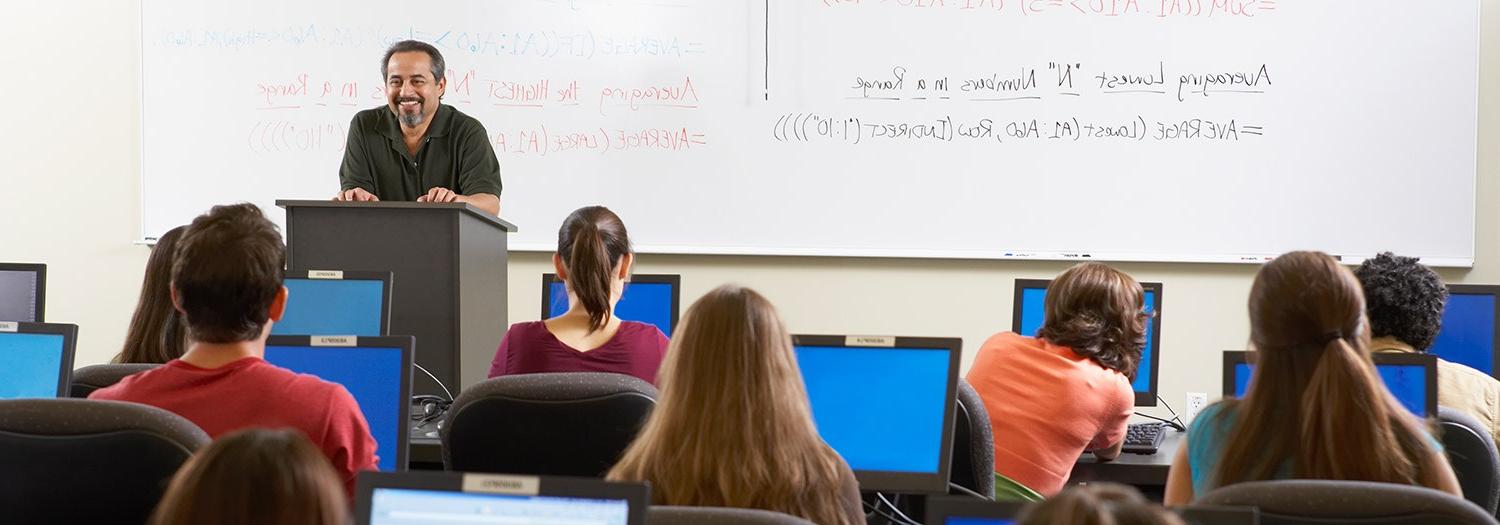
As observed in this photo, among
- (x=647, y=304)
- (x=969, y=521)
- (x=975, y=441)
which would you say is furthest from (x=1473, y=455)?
(x=647, y=304)

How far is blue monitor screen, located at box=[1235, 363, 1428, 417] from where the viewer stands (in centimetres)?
228

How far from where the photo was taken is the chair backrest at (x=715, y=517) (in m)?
1.27

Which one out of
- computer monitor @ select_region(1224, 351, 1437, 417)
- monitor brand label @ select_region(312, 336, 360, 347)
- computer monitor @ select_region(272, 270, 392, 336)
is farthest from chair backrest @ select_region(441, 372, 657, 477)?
computer monitor @ select_region(1224, 351, 1437, 417)

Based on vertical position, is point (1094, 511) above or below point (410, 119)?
below

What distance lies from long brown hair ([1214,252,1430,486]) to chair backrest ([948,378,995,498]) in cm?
65

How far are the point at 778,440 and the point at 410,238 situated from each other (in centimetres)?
180

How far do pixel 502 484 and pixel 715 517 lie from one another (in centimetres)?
21

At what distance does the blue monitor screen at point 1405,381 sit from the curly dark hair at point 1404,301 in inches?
21.0

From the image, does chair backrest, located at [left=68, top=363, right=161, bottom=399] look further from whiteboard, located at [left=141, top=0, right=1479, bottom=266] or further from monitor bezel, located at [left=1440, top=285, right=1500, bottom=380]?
monitor bezel, located at [left=1440, top=285, right=1500, bottom=380]

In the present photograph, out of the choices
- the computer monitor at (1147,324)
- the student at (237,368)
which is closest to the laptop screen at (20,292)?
the student at (237,368)

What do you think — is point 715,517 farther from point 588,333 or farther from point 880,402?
point 588,333

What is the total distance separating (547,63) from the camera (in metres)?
4.91

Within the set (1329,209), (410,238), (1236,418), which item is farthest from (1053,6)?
(1236,418)

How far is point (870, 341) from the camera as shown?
229cm
